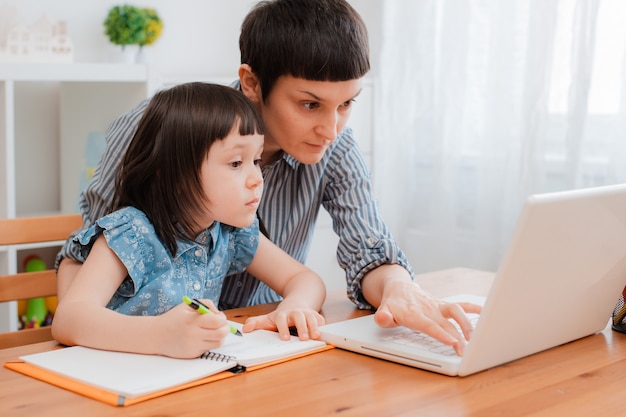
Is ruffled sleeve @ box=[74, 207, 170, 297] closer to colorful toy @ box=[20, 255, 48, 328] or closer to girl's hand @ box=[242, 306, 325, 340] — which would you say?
girl's hand @ box=[242, 306, 325, 340]

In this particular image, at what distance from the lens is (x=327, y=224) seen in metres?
3.34

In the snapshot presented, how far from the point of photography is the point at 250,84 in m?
1.46

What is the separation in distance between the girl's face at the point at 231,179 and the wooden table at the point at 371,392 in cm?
25

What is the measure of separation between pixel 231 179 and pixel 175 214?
11 cm

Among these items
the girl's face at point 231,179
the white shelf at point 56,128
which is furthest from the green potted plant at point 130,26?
the girl's face at point 231,179

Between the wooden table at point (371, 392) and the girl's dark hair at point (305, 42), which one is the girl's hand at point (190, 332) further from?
the girl's dark hair at point (305, 42)

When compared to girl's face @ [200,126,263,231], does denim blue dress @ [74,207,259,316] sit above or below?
below

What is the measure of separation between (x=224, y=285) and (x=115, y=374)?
22.7 inches

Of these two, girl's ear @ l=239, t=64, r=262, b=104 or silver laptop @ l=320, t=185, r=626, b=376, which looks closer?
silver laptop @ l=320, t=185, r=626, b=376

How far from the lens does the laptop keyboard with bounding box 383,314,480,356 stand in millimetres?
1071

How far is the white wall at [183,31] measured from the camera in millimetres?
2990

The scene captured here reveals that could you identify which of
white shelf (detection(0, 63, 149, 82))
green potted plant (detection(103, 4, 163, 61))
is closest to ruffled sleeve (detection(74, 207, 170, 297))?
white shelf (detection(0, 63, 149, 82))

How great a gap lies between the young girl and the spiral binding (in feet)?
0.39

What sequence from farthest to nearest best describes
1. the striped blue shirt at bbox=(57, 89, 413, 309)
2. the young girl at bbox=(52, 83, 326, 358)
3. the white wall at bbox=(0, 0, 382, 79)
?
1. the white wall at bbox=(0, 0, 382, 79)
2. the striped blue shirt at bbox=(57, 89, 413, 309)
3. the young girl at bbox=(52, 83, 326, 358)
